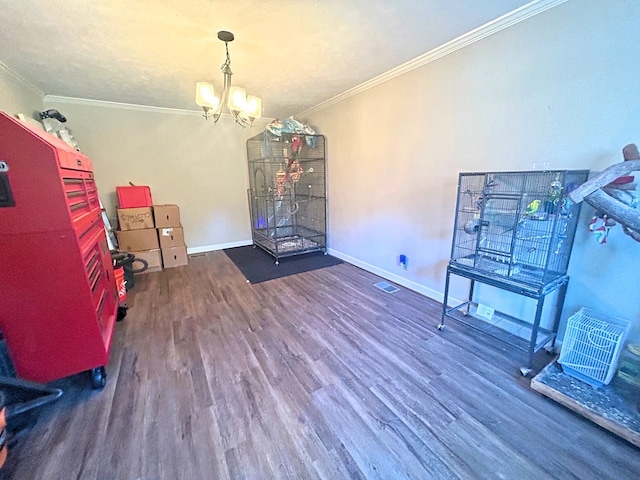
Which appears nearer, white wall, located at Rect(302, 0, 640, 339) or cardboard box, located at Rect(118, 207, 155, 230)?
white wall, located at Rect(302, 0, 640, 339)

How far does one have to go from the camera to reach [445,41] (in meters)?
2.18

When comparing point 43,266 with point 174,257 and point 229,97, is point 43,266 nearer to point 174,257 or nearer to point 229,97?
point 229,97

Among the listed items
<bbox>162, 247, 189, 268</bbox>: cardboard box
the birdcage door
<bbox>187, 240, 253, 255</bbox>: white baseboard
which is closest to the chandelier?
the birdcage door

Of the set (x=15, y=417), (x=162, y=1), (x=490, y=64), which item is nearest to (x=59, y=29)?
(x=162, y=1)

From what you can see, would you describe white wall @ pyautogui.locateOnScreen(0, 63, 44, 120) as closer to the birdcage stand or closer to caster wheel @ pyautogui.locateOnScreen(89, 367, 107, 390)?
caster wheel @ pyautogui.locateOnScreen(89, 367, 107, 390)

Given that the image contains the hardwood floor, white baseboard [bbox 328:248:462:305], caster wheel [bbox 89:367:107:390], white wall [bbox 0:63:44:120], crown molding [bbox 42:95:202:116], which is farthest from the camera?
crown molding [bbox 42:95:202:116]

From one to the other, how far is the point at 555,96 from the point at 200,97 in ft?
8.67

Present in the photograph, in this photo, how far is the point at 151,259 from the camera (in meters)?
3.72

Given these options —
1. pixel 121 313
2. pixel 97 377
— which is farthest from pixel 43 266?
pixel 121 313

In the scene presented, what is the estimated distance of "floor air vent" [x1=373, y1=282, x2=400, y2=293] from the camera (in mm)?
→ 3019

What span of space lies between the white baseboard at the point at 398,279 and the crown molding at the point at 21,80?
4120 mm

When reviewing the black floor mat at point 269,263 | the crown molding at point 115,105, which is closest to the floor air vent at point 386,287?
the black floor mat at point 269,263

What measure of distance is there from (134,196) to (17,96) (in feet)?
4.62

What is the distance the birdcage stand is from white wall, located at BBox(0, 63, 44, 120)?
14.1ft
